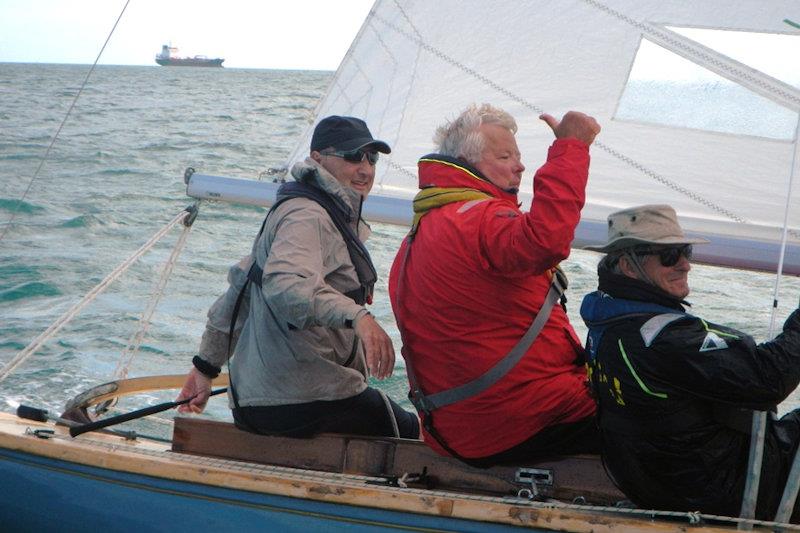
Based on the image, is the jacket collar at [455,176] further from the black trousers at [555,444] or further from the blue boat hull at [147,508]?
the blue boat hull at [147,508]

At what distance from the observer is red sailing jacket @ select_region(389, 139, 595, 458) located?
203cm

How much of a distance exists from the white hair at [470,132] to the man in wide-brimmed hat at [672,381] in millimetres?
300

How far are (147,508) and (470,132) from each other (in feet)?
3.31

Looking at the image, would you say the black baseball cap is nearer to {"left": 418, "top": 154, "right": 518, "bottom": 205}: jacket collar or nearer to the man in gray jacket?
the man in gray jacket

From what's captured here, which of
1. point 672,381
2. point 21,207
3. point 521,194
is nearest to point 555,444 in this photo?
point 672,381

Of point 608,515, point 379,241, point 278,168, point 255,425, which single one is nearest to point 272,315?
point 255,425

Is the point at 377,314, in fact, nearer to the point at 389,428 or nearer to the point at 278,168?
the point at 278,168

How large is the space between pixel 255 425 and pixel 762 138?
160cm

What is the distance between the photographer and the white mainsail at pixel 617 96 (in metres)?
2.98

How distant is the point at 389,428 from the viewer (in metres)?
2.49

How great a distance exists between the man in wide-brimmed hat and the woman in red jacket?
15 cm

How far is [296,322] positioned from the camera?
207cm

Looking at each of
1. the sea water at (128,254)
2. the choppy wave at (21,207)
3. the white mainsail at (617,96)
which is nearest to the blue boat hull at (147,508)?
the white mainsail at (617,96)

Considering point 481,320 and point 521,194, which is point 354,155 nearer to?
point 481,320
